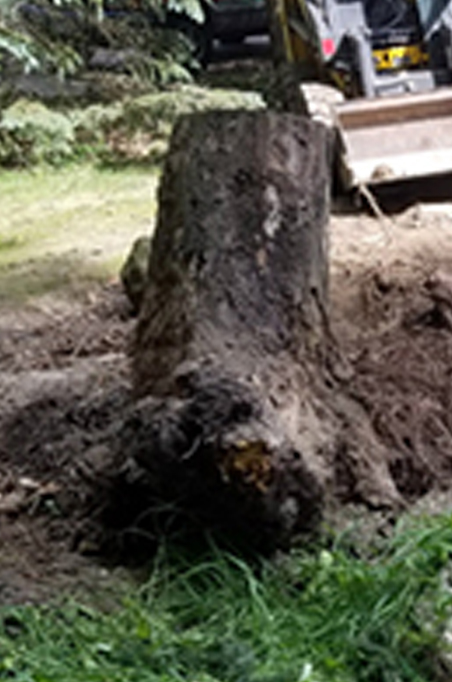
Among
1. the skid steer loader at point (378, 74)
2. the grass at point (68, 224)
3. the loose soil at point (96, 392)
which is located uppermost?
the skid steer loader at point (378, 74)

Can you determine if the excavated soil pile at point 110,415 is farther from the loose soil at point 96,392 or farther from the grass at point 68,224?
the grass at point 68,224

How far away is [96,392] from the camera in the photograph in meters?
4.62

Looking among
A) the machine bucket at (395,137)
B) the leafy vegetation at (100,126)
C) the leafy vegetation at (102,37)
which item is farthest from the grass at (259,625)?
the leafy vegetation at (102,37)

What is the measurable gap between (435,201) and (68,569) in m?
5.27

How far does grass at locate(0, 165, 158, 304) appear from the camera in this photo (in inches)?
285

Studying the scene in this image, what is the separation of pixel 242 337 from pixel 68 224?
5.02m

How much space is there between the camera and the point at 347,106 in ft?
27.0

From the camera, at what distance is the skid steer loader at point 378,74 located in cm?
801

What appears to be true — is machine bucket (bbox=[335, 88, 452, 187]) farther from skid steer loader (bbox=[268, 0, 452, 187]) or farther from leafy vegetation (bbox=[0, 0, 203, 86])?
leafy vegetation (bbox=[0, 0, 203, 86])

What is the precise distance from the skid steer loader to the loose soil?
4.87ft

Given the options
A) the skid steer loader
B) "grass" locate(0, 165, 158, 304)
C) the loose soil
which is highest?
the skid steer loader

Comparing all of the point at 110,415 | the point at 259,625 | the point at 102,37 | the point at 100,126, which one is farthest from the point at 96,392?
the point at 102,37

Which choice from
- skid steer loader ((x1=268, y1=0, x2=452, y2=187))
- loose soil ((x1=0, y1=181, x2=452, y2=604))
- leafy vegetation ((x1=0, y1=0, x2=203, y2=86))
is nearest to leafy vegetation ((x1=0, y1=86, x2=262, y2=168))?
leafy vegetation ((x1=0, y1=0, x2=203, y2=86))

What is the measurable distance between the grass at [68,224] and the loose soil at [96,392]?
1.94 ft
